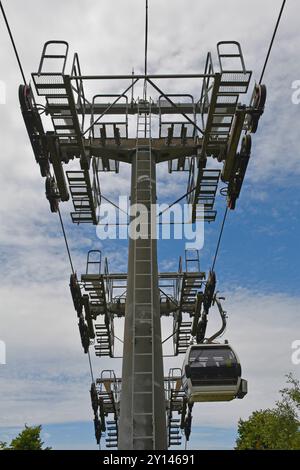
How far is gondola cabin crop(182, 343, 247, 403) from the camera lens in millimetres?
13875

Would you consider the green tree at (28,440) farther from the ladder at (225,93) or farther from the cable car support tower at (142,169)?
the ladder at (225,93)

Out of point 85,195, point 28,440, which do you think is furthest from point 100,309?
point 28,440

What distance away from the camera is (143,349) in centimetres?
1316

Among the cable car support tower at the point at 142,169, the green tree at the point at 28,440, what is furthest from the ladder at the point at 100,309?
the green tree at the point at 28,440

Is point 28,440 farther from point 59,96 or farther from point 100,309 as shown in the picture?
point 59,96

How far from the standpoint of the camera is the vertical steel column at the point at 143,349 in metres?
12.1

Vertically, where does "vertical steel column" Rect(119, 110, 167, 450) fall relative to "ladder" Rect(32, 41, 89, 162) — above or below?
below

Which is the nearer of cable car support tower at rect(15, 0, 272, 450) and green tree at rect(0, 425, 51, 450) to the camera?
cable car support tower at rect(15, 0, 272, 450)

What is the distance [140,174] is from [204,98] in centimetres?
287

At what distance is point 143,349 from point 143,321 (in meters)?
0.71

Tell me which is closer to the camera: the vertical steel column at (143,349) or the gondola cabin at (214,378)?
the vertical steel column at (143,349)

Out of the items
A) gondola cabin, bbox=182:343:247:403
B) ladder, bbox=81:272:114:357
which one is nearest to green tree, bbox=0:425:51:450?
ladder, bbox=81:272:114:357

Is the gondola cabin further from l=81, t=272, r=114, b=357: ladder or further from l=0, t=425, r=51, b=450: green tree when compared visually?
l=0, t=425, r=51, b=450: green tree
